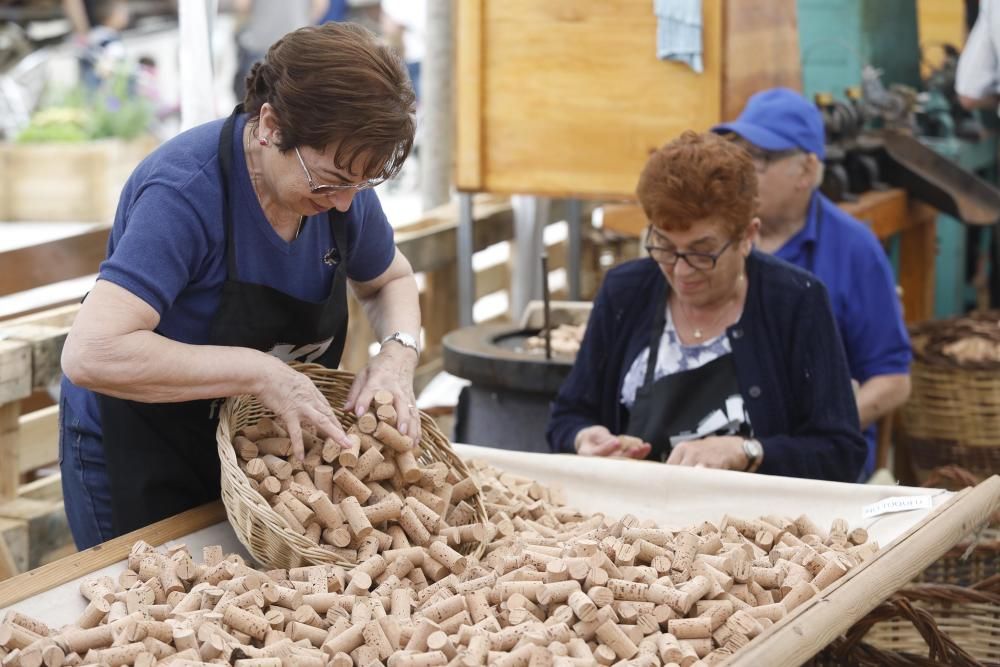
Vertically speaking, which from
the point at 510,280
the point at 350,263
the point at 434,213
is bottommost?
the point at 510,280

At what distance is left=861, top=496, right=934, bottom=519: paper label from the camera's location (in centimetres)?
257

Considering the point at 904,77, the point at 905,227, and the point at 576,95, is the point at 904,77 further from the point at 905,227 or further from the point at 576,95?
the point at 576,95

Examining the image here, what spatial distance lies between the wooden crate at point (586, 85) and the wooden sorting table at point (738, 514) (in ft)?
5.99

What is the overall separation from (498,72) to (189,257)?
8.24 feet

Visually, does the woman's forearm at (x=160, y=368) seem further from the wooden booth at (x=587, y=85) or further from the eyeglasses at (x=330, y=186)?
the wooden booth at (x=587, y=85)

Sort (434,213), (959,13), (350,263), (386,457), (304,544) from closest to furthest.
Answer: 1. (304,544)
2. (386,457)
3. (350,263)
4. (434,213)
5. (959,13)

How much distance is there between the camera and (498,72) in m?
4.62

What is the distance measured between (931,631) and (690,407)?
72 centimetres

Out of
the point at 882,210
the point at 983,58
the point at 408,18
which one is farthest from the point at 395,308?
the point at 408,18

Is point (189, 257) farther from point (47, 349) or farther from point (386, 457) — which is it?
point (47, 349)

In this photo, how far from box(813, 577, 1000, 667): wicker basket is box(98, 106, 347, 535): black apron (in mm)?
1263

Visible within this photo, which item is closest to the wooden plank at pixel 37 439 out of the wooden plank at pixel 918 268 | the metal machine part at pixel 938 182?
the metal machine part at pixel 938 182

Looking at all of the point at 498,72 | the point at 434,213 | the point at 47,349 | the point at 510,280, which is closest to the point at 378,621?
the point at 47,349

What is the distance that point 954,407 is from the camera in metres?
4.71
